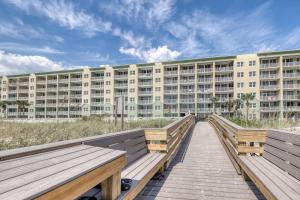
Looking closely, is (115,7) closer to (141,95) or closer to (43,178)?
(43,178)

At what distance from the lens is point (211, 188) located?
14.6ft

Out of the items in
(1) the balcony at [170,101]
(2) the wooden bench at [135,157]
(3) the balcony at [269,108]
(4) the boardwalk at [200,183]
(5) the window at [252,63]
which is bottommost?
(4) the boardwalk at [200,183]

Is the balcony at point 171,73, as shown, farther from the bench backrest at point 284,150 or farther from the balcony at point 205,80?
the bench backrest at point 284,150

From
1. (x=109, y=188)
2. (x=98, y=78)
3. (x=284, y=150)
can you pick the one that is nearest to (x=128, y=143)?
(x=109, y=188)

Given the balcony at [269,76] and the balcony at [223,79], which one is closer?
the balcony at [269,76]

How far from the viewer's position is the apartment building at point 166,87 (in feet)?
143

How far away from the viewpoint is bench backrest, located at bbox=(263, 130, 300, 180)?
3559mm

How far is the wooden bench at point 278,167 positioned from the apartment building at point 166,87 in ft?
114

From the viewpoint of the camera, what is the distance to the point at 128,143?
15.0 feet

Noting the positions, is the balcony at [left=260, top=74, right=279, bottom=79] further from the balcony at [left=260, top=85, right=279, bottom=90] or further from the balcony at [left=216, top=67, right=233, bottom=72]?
the balcony at [left=216, top=67, right=233, bottom=72]

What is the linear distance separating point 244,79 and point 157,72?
1994cm

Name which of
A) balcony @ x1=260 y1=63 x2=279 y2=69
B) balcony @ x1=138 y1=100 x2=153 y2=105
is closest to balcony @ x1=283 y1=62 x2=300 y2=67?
balcony @ x1=260 y1=63 x2=279 y2=69

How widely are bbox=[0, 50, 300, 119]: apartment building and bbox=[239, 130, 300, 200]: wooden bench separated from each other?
3473cm

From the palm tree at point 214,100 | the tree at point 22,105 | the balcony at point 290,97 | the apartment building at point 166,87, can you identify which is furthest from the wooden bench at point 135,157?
the tree at point 22,105
